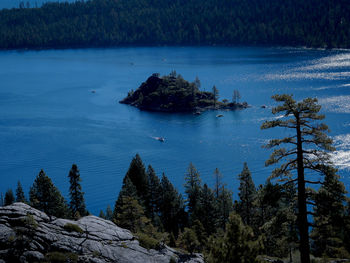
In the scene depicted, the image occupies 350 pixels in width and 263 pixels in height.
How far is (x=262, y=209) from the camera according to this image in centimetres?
5191

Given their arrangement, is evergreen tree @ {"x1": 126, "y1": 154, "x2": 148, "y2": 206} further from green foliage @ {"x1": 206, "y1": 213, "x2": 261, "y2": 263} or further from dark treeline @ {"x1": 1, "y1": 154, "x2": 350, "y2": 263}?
green foliage @ {"x1": 206, "y1": 213, "x2": 261, "y2": 263}

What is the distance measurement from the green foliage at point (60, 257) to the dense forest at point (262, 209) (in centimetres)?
667

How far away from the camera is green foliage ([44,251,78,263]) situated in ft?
80.4

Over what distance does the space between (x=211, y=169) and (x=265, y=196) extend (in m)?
82.3

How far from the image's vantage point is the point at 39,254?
24.6m

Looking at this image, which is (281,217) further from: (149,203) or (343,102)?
(343,102)

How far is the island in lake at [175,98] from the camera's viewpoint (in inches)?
6606

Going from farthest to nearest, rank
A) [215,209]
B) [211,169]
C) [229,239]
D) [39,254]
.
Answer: [211,169], [215,209], [39,254], [229,239]

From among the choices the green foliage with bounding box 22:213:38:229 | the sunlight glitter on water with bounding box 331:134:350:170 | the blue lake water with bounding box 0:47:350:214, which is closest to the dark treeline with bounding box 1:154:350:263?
the green foliage with bounding box 22:213:38:229

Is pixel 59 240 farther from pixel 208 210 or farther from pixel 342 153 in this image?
pixel 342 153

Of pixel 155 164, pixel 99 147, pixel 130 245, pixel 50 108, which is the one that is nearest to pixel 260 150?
pixel 155 164

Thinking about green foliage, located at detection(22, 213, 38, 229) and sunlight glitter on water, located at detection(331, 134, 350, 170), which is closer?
green foliage, located at detection(22, 213, 38, 229)

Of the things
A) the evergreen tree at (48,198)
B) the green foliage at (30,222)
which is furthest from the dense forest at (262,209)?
the green foliage at (30,222)

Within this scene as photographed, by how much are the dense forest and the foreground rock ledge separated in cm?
220
